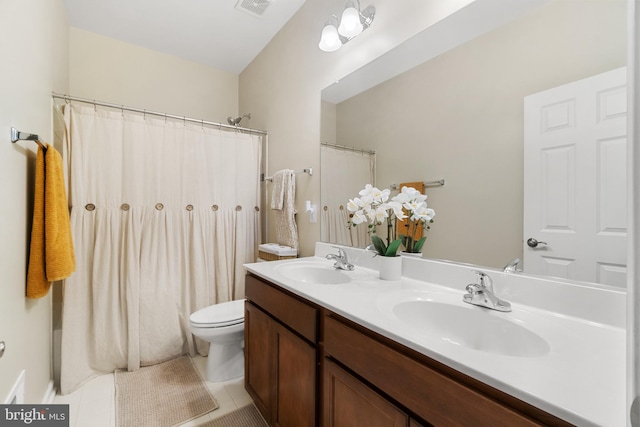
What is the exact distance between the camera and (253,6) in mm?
2111

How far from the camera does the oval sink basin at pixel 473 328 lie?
Answer: 0.80 meters

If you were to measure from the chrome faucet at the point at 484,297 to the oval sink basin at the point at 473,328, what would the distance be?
0.03 metres

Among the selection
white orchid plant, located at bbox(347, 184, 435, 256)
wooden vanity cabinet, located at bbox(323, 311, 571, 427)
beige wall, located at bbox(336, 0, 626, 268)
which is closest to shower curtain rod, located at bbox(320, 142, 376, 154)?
beige wall, located at bbox(336, 0, 626, 268)

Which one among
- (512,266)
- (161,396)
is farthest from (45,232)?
(512,266)

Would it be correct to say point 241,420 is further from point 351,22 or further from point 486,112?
point 351,22

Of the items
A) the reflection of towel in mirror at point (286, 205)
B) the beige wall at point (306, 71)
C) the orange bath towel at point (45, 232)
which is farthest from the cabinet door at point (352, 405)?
the orange bath towel at point (45, 232)

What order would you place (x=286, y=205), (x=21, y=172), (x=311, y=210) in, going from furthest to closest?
(x=286, y=205) → (x=311, y=210) → (x=21, y=172)

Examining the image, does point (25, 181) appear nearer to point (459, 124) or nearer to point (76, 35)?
point (76, 35)

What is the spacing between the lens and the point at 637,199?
1.04 feet

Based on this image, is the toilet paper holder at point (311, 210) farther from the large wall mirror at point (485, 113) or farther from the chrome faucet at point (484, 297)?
the chrome faucet at point (484, 297)

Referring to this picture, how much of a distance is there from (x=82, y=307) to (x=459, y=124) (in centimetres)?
252

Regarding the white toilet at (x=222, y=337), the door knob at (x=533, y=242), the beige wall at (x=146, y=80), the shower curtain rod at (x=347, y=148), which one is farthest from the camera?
the beige wall at (x=146, y=80)

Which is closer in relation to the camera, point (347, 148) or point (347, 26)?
point (347, 26)

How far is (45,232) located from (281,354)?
126cm
